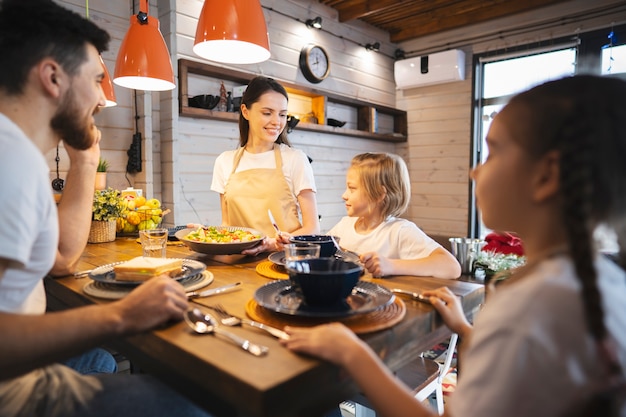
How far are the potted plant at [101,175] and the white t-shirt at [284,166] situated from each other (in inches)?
32.5

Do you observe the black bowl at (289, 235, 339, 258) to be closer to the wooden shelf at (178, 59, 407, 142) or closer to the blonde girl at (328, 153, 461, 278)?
the blonde girl at (328, 153, 461, 278)

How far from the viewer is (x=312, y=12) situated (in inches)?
163

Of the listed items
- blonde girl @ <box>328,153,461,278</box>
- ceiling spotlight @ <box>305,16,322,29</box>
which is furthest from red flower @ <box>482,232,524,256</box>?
ceiling spotlight @ <box>305,16,322,29</box>

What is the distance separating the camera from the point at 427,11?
4387mm

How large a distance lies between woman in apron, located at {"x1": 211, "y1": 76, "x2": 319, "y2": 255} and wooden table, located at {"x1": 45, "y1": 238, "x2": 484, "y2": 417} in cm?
107

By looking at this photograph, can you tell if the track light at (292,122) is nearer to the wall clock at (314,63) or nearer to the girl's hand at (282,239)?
the wall clock at (314,63)

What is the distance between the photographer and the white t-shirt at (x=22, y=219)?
2.31ft

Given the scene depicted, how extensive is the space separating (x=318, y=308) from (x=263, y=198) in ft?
4.52

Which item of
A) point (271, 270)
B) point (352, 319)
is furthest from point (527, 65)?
point (352, 319)

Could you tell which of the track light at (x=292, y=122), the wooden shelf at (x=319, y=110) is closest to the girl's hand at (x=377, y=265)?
the wooden shelf at (x=319, y=110)

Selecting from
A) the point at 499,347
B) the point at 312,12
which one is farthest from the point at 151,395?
the point at 312,12

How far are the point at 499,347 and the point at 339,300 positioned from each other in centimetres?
37

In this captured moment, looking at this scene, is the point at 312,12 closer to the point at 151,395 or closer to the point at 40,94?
the point at 40,94

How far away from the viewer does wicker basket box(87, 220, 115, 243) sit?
70.1 inches
